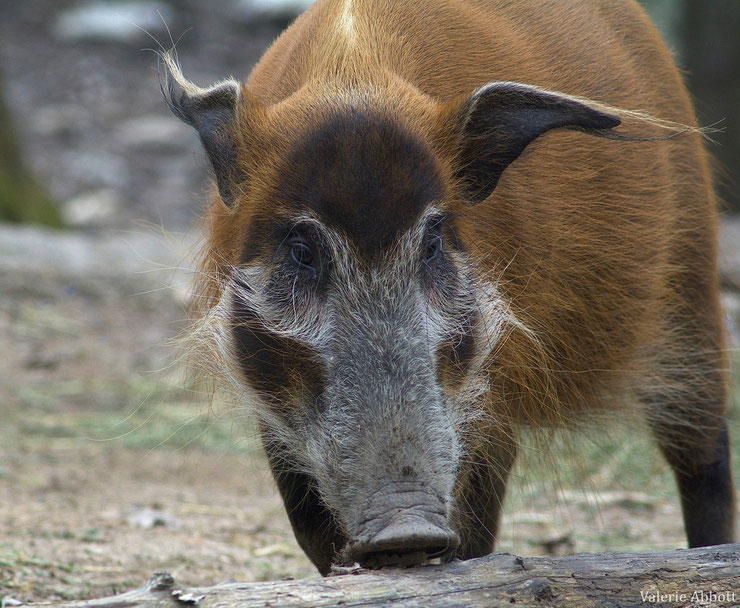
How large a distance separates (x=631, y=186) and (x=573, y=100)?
967 millimetres

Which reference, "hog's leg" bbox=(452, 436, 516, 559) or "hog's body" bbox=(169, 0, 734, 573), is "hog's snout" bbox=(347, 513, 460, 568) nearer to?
"hog's body" bbox=(169, 0, 734, 573)

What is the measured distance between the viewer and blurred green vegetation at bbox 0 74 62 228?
9.77 m

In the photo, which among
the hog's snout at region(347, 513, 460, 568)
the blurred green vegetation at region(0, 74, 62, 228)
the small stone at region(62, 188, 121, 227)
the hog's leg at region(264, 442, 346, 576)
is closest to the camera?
the hog's snout at region(347, 513, 460, 568)

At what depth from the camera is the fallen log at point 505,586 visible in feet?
7.20

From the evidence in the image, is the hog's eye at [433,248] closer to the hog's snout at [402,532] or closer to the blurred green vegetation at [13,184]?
the hog's snout at [402,532]

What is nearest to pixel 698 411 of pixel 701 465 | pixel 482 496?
pixel 701 465

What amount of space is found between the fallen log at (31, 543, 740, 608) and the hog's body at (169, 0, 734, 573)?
93 mm

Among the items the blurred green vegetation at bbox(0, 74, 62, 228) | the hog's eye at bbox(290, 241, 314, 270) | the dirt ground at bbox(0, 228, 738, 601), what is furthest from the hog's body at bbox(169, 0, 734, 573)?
the blurred green vegetation at bbox(0, 74, 62, 228)

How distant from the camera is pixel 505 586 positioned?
2.37m

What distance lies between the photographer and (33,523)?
432 centimetres

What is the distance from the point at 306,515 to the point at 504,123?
4.71 feet

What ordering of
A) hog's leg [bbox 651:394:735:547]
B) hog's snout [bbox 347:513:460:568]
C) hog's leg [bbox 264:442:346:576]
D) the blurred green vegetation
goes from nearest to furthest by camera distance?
1. hog's snout [bbox 347:513:460:568]
2. hog's leg [bbox 264:442:346:576]
3. hog's leg [bbox 651:394:735:547]
4. the blurred green vegetation

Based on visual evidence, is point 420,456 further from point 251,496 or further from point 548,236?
point 251,496

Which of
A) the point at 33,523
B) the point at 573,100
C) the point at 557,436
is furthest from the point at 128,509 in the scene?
the point at 573,100
